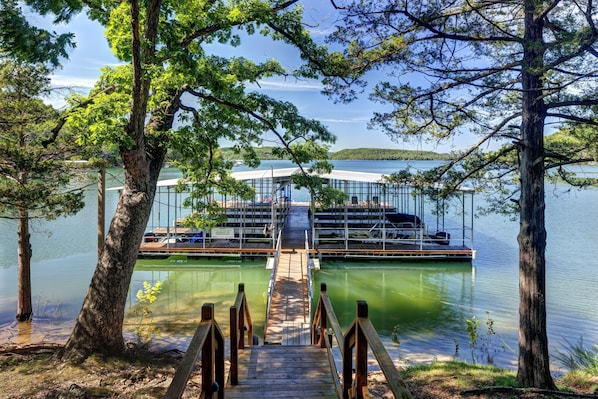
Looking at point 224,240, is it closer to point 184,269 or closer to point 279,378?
point 184,269

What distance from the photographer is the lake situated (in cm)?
897

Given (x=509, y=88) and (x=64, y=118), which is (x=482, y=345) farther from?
(x=64, y=118)

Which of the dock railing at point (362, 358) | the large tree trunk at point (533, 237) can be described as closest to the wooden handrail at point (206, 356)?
the dock railing at point (362, 358)

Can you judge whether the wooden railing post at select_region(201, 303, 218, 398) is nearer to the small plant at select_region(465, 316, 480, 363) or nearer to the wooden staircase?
the wooden staircase

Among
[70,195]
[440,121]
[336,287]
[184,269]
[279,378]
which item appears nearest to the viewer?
[279,378]

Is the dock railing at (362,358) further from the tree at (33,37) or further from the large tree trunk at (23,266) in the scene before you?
the large tree trunk at (23,266)

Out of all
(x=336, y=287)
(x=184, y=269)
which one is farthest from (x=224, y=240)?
Result: (x=336, y=287)

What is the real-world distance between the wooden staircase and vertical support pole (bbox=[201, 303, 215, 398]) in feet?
3.39

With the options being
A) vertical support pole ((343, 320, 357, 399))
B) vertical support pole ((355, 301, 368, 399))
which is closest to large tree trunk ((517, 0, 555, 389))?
vertical support pole ((343, 320, 357, 399))

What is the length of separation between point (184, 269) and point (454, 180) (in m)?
12.9

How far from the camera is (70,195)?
6.86 metres

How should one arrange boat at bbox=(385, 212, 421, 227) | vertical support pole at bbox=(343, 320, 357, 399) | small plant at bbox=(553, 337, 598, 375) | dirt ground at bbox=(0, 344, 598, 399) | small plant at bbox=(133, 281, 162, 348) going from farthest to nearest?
boat at bbox=(385, 212, 421, 227), small plant at bbox=(133, 281, 162, 348), small plant at bbox=(553, 337, 598, 375), dirt ground at bbox=(0, 344, 598, 399), vertical support pole at bbox=(343, 320, 357, 399)

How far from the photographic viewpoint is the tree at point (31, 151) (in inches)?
235

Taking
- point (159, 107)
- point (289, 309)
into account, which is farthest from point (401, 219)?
point (159, 107)
